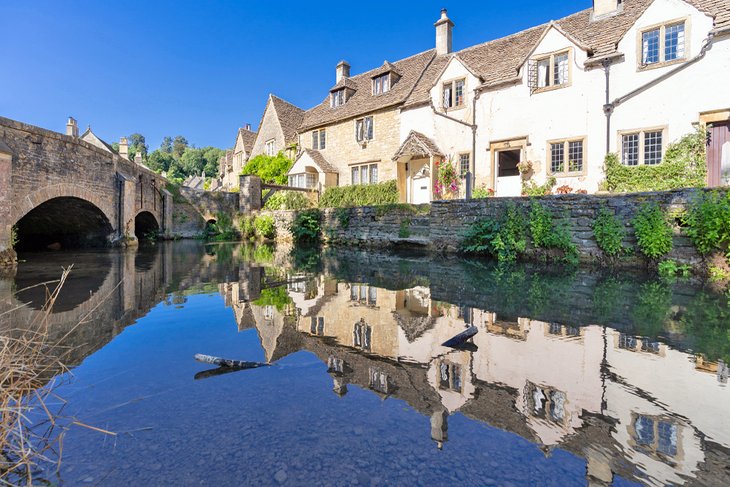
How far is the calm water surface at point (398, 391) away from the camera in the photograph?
2361mm

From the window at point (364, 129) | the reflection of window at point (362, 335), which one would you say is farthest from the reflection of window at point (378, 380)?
the window at point (364, 129)

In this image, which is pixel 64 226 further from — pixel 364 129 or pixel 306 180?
pixel 364 129

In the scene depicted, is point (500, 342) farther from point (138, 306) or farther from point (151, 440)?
point (138, 306)

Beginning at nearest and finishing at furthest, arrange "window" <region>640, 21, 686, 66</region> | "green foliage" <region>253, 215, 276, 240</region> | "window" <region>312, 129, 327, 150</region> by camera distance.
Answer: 1. "window" <region>640, 21, 686, 66</region>
2. "green foliage" <region>253, 215, 276, 240</region>
3. "window" <region>312, 129, 327, 150</region>

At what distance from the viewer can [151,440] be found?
2613mm

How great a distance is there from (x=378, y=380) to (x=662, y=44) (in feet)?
65.2

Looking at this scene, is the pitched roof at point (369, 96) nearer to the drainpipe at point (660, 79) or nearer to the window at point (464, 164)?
the window at point (464, 164)

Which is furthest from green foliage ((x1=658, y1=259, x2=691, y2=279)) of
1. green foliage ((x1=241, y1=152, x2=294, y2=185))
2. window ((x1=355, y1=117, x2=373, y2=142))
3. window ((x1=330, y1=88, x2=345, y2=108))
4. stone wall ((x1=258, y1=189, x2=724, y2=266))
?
green foliage ((x1=241, y1=152, x2=294, y2=185))

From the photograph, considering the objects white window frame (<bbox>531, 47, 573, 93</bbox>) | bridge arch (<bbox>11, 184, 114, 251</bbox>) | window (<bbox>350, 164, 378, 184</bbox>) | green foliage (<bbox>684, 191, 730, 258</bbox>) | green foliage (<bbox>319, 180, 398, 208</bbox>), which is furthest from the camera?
window (<bbox>350, 164, 378, 184</bbox>)

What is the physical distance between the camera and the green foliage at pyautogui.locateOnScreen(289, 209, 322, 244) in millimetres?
21078

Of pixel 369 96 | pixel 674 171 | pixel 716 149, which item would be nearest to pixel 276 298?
pixel 674 171

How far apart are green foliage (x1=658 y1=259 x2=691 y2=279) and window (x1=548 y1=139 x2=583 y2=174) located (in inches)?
359

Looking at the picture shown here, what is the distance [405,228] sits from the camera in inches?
657

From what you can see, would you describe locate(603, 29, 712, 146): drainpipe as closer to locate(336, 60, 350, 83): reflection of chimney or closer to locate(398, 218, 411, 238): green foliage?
locate(398, 218, 411, 238): green foliage
